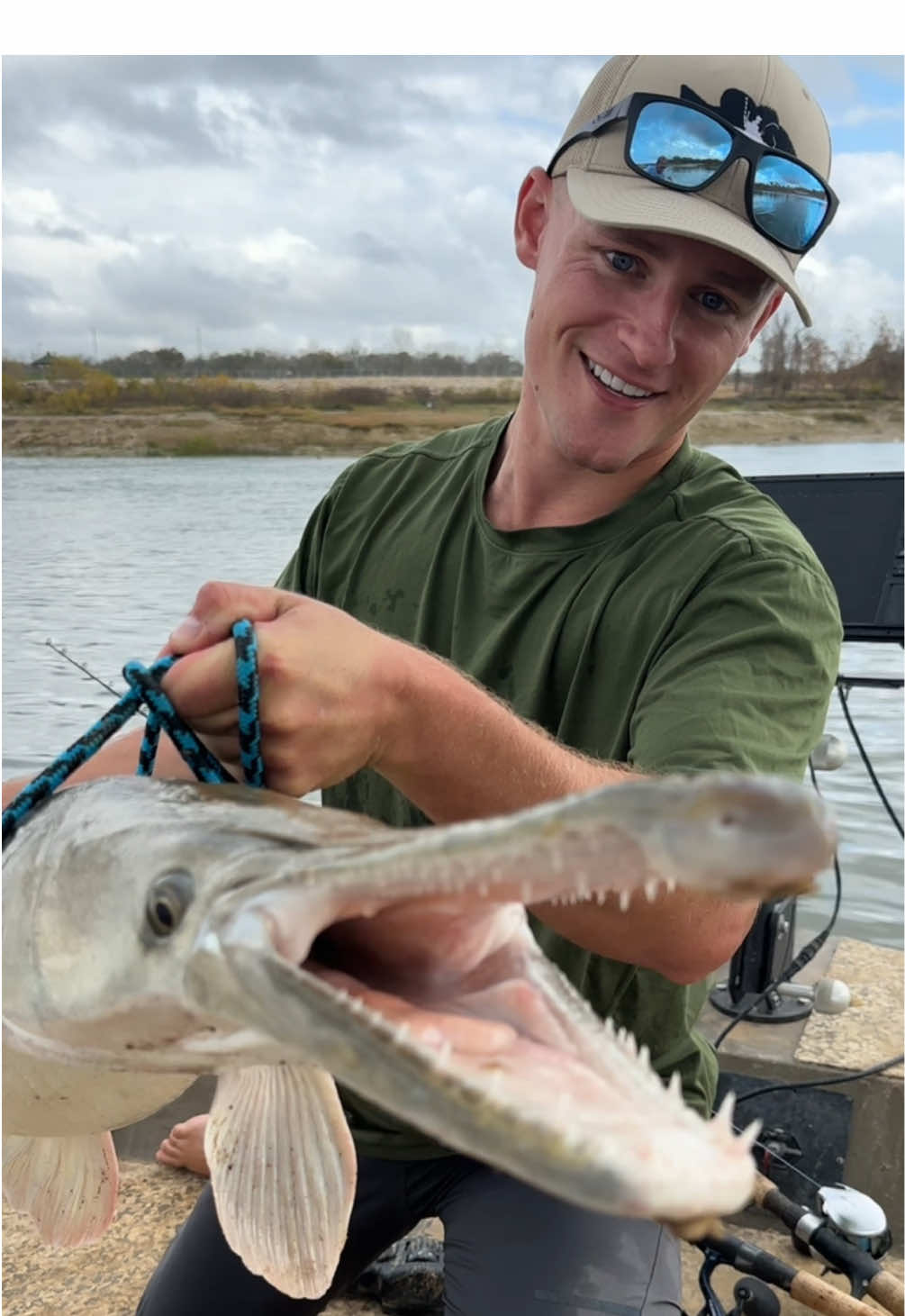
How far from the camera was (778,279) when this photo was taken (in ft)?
7.17

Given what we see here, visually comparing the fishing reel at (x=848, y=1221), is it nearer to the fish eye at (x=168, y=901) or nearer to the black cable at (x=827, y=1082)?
the black cable at (x=827, y=1082)

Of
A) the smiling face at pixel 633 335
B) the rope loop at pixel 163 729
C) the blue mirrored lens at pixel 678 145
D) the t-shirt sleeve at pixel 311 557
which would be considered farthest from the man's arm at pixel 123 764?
the blue mirrored lens at pixel 678 145

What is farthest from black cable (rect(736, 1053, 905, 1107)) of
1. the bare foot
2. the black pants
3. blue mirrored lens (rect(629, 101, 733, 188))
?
blue mirrored lens (rect(629, 101, 733, 188))

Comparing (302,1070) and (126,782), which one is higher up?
(126,782)

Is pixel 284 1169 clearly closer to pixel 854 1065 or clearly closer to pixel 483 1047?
pixel 483 1047

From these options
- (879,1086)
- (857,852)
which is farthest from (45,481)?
(879,1086)

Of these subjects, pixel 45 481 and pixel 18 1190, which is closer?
pixel 18 1190

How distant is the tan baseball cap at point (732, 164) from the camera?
7.01 feet

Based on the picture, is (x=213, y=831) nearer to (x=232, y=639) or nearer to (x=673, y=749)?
(x=232, y=639)

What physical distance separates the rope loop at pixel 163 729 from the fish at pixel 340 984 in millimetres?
31

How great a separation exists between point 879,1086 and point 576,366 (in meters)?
2.10

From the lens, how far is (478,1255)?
2018mm

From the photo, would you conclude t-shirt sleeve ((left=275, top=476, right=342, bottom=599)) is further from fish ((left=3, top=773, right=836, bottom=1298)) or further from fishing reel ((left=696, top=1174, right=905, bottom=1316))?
fishing reel ((left=696, top=1174, right=905, bottom=1316))

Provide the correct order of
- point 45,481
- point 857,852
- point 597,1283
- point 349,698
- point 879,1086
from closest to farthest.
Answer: point 349,698, point 597,1283, point 879,1086, point 857,852, point 45,481
